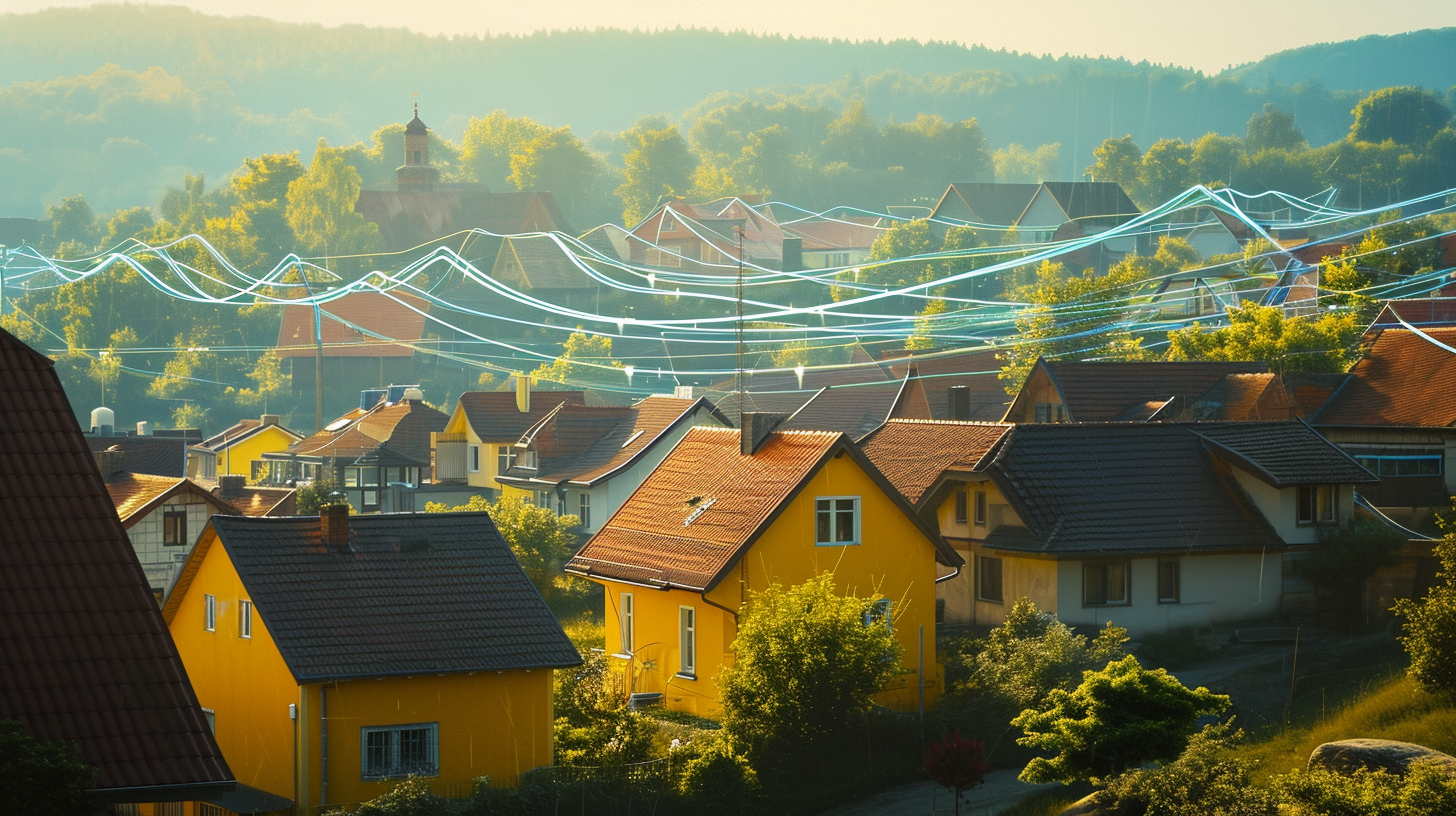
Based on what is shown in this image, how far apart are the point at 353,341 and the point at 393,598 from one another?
90022mm

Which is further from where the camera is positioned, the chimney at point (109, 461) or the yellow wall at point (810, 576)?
the chimney at point (109, 461)

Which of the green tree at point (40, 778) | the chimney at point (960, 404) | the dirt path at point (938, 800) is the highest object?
the chimney at point (960, 404)

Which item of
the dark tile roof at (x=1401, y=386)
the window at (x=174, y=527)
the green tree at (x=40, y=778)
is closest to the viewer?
the green tree at (x=40, y=778)

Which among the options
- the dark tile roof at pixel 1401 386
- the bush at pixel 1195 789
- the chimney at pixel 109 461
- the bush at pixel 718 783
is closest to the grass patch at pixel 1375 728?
the bush at pixel 1195 789

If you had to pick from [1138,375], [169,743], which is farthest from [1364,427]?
[169,743]

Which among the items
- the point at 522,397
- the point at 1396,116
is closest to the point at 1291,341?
the point at 522,397

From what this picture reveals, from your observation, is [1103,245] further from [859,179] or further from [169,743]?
[169,743]

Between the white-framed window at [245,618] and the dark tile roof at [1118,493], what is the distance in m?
14.7

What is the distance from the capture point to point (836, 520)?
2816cm

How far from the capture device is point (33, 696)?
11477mm

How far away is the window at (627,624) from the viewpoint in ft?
97.0

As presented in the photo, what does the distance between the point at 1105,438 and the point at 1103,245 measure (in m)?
84.0

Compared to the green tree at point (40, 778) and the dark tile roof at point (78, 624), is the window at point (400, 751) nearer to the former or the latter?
the dark tile roof at point (78, 624)

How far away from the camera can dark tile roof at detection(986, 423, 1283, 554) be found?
30266 millimetres
